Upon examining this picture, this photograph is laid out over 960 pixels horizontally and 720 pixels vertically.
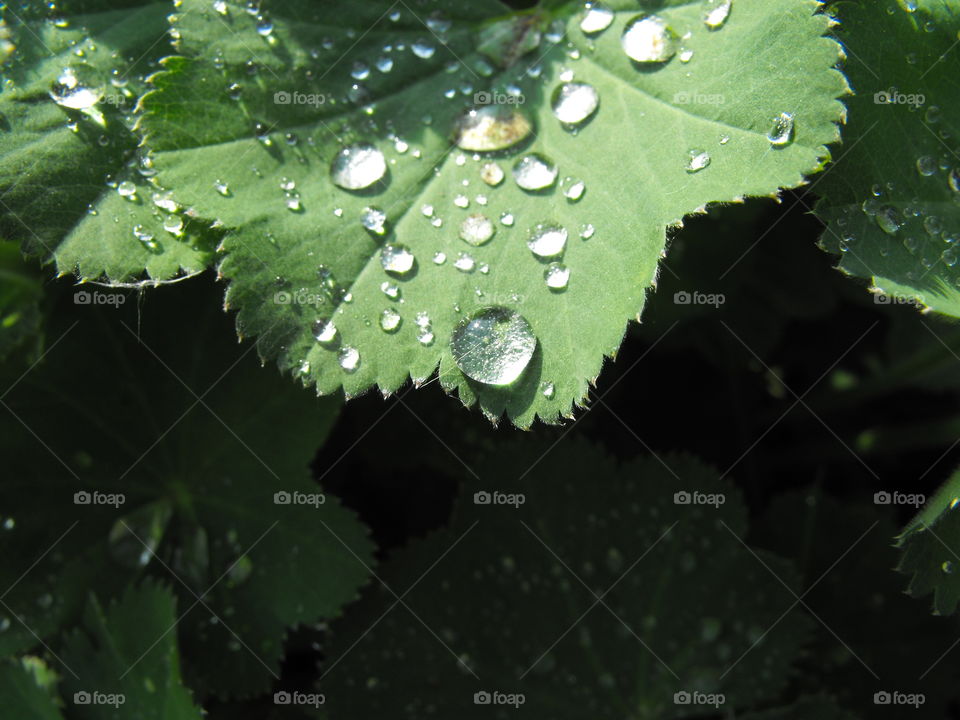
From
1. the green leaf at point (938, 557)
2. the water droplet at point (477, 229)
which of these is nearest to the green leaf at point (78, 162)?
the water droplet at point (477, 229)

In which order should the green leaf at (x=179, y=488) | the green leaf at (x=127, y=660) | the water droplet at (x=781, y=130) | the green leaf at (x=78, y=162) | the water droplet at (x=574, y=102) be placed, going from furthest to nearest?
the green leaf at (x=179, y=488), the green leaf at (x=127, y=660), the green leaf at (x=78, y=162), the water droplet at (x=574, y=102), the water droplet at (x=781, y=130)

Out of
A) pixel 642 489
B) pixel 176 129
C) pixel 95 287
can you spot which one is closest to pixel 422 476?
pixel 642 489

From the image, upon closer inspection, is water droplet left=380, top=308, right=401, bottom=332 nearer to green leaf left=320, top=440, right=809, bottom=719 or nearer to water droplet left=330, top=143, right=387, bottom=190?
water droplet left=330, top=143, right=387, bottom=190

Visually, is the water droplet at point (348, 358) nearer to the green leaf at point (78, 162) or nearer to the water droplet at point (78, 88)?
the green leaf at point (78, 162)

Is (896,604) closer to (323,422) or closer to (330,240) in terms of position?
(323,422)

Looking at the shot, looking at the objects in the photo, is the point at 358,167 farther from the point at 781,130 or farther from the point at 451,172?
the point at 781,130

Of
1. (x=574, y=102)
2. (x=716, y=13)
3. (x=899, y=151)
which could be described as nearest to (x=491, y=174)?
(x=574, y=102)
